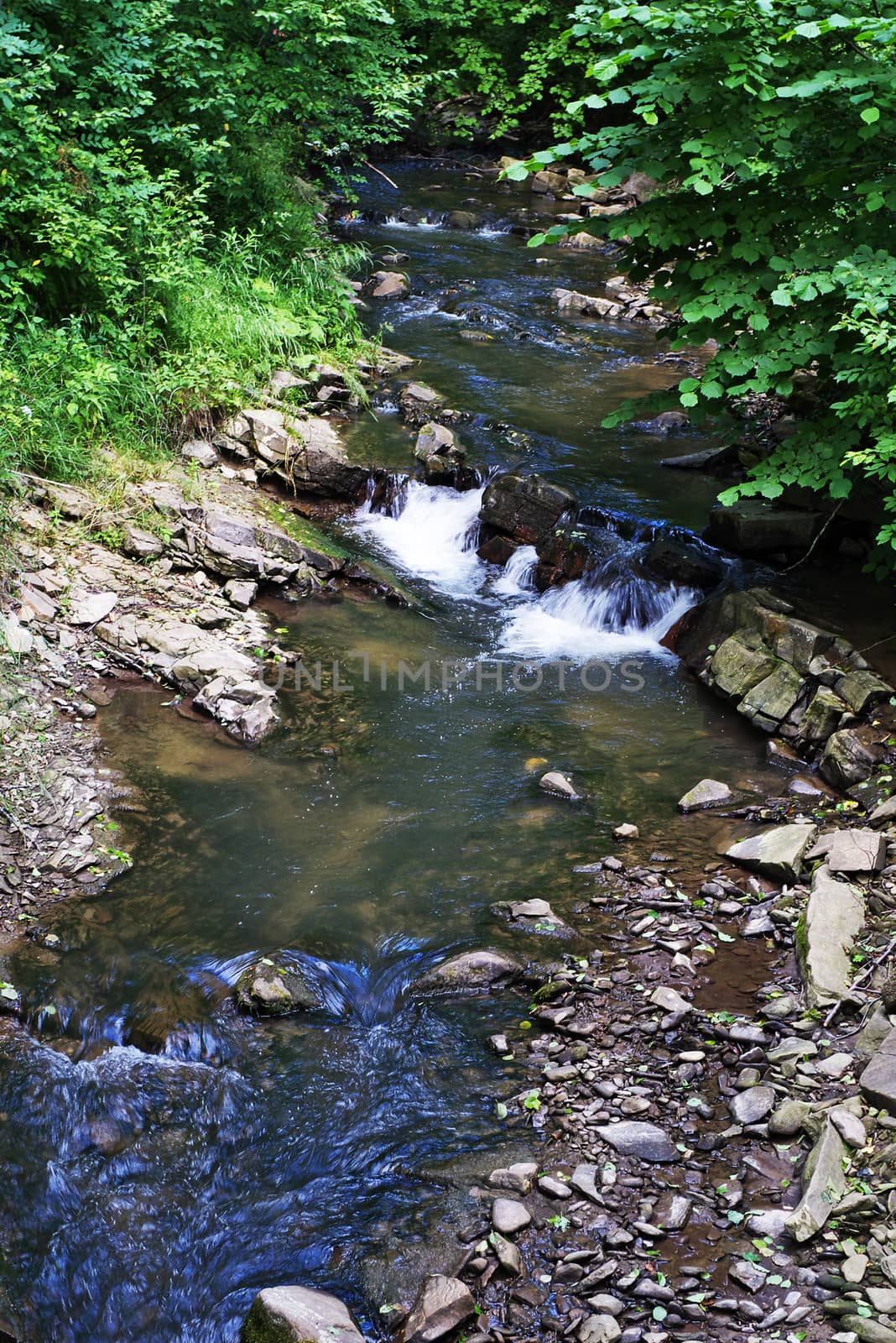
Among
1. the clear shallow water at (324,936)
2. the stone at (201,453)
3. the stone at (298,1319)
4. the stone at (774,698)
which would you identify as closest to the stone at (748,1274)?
the clear shallow water at (324,936)

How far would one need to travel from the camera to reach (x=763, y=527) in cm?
848

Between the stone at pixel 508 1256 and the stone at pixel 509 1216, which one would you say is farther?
the stone at pixel 509 1216

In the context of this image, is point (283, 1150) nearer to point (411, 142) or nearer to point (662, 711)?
point (662, 711)

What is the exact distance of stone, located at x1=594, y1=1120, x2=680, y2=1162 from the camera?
4012mm

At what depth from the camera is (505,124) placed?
22.7 m

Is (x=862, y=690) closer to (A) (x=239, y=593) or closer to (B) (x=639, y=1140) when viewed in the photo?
(B) (x=639, y=1140)

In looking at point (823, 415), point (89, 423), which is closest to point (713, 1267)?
point (823, 415)

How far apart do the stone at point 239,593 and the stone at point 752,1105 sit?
543 centimetres

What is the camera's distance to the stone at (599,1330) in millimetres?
3287

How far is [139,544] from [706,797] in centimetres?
466

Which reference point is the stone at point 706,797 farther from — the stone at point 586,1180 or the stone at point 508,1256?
the stone at point 508,1256

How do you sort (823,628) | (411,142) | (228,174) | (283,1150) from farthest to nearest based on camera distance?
(411,142) < (228,174) < (823,628) < (283,1150)

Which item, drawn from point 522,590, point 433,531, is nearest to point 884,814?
point 522,590

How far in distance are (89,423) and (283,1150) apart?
6.36 m
